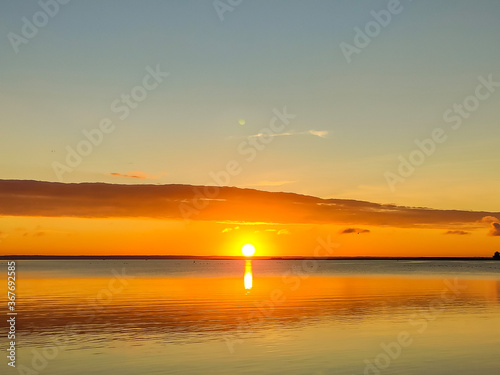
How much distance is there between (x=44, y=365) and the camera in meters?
27.0

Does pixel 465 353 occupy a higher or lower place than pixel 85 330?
lower

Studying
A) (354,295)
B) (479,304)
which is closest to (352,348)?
(479,304)

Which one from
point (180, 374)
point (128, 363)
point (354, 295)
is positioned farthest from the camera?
point (354, 295)

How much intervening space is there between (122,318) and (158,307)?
26.6 ft

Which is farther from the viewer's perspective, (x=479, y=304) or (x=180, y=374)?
(x=479, y=304)

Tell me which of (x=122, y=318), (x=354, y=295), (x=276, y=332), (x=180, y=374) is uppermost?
(x=354, y=295)

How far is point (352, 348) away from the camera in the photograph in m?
31.7

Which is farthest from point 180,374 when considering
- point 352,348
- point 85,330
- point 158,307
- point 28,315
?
point 158,307

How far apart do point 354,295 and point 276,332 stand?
104 feet

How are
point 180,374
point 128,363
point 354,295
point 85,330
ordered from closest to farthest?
point 180,374
point 128,363
point 85,330
point 354,295

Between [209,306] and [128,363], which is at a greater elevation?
[209,306]

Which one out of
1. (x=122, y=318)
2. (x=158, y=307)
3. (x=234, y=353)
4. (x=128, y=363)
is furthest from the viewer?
(x=158, y=307)

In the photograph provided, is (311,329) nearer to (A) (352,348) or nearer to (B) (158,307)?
(A) (352,348)

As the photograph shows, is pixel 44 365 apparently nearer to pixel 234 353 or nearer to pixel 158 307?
pixel 234 353
